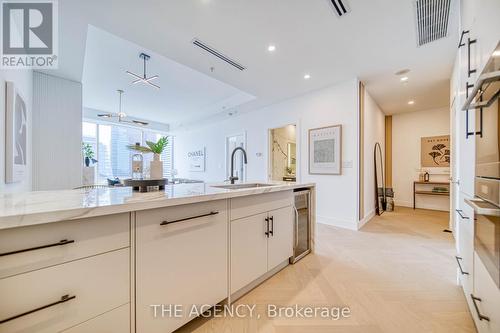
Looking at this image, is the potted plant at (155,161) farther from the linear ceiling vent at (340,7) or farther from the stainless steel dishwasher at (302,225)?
the linear ceiling vent at (340,7)

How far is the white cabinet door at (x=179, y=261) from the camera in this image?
1.05 m

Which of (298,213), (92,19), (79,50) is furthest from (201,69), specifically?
(298,213)

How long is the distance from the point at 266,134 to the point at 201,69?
8.08ft

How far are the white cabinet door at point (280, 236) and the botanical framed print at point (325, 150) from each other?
2154mm

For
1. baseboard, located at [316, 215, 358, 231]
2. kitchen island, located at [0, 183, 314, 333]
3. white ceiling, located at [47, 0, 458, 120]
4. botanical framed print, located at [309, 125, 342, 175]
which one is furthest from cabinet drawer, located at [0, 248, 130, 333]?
botanical framed print, located at [309, 125, 342, 175]

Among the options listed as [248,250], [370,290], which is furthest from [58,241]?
[370,290]

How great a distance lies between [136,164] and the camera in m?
1.70

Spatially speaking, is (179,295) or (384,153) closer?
(179,295)

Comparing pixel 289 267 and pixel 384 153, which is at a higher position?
pixel 384 153

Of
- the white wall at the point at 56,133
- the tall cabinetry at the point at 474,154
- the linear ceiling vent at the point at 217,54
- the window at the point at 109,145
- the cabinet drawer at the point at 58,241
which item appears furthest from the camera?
the window at the point at 109,145

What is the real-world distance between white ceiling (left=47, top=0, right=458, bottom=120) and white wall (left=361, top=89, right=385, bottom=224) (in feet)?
2.10

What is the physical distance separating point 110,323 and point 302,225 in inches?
76.9

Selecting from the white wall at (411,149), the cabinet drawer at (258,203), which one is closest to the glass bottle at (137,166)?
the cabinet drawer at (258,203)

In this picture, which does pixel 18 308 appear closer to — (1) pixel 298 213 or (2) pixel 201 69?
(1) pixel 298 213
